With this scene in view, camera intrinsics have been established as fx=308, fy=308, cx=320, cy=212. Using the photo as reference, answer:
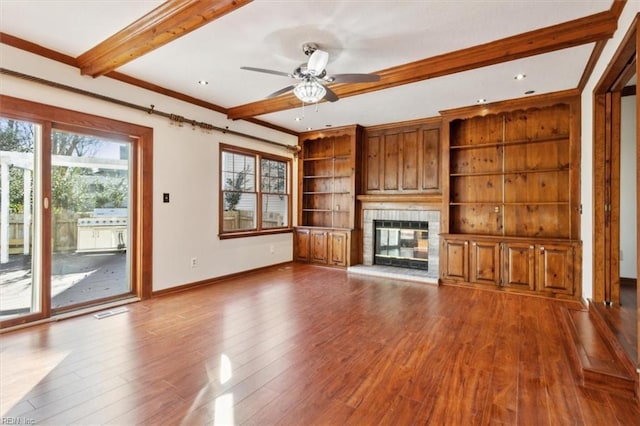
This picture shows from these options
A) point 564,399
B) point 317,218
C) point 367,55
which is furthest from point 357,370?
point 317,218

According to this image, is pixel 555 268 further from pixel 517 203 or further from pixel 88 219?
pixel 88 219

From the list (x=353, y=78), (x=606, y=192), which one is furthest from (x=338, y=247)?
(x=606, y=192)

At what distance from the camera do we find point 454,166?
539cm

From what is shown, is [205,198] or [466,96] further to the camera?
[205,198]

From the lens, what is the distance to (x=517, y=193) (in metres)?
4.86

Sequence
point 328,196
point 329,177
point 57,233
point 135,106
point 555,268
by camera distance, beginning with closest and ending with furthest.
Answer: point 57,233
point 135,106
point 555,268
point 329,177
point 328,196

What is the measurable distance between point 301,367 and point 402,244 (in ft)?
13.3

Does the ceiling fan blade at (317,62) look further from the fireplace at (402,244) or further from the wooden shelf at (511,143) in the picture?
the fireplace at (402,244)

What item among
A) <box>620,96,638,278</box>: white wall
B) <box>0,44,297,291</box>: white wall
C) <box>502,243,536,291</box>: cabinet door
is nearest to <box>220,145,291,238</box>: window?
<box>0,44,297,291</box>: white wall

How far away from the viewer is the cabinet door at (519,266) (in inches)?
174

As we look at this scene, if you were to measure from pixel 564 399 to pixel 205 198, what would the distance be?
4711 mm

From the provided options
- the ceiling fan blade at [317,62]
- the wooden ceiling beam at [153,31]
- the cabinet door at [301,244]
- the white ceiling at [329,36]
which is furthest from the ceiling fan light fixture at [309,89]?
the cabinet door at [301,244]

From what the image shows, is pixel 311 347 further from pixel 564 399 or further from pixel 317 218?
pixel 317 218

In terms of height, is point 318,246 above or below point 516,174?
below
